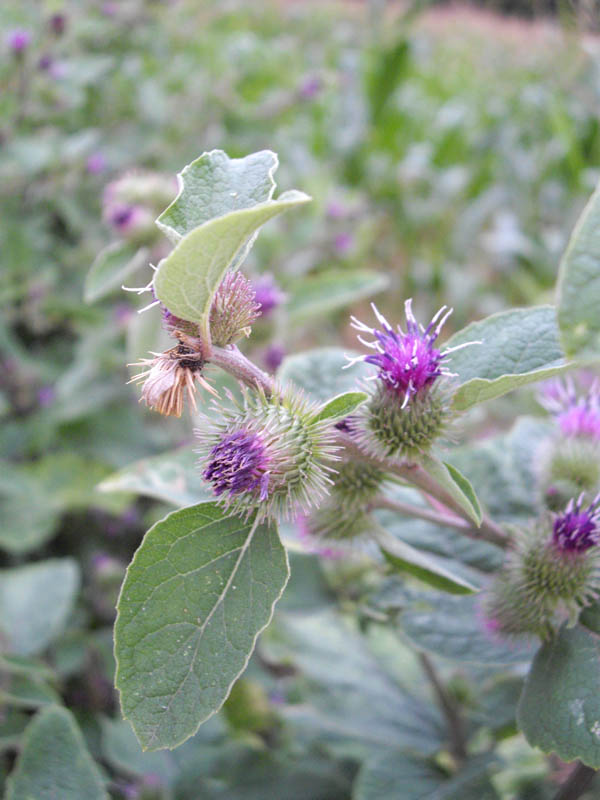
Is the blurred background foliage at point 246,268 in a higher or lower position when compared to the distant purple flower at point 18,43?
lower

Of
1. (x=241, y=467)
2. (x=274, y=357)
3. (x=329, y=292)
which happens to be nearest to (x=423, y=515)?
(x=241, y=467)

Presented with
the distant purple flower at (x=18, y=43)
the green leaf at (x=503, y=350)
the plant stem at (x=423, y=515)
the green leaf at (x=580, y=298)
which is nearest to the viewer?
the green leaf at (x=580, y=298)

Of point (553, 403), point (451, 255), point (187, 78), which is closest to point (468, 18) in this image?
point (451, 255)

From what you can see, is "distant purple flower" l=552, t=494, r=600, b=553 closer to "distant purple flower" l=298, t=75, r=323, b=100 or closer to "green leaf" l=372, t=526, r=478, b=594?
"green leaf" l=372, t=526, r=478, b=594

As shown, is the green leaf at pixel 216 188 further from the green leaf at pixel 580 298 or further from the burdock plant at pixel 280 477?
the green leaf at pixel 580 298

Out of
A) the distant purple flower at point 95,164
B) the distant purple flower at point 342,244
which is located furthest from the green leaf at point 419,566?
the distant purple flower at point 342,244

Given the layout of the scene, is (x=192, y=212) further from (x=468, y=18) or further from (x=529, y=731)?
(x=468, y=18)

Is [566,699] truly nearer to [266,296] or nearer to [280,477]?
[280,477]

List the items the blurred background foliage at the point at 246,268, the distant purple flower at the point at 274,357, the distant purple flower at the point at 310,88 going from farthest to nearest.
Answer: the distant purple flower at the point at 310,88
the distant purple flower at the point at 274,357
the blurred background foliage at the point at 246,268

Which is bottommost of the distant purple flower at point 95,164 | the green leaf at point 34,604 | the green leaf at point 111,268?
the green leaf at point 34,604
